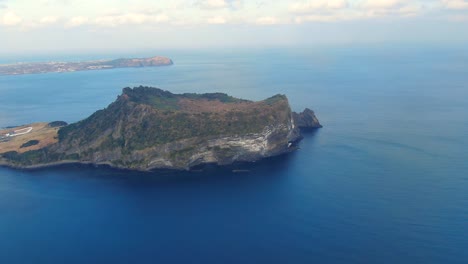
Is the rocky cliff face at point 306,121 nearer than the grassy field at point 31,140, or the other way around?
the grassy field at point 31,140

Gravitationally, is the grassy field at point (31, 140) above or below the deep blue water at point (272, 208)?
above

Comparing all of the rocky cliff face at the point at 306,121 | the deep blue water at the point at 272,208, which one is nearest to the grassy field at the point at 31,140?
the deep blue water at the point at 272,208

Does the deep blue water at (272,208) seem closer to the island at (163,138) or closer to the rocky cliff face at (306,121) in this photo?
the island at (163,138)

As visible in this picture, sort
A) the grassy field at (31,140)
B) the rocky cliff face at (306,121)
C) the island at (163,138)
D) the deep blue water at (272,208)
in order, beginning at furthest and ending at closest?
the rocky cliff face at (306,121) < the grassy field at (31,140) < the island at (163,138) < the deep blue water at (272,208)

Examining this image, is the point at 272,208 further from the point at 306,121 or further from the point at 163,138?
the point at 306,121

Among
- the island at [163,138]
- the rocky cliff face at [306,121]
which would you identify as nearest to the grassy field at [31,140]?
the island at [163,138]

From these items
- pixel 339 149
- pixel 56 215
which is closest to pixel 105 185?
pixel 56 215

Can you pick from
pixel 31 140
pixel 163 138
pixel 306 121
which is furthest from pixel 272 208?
pixel 31 140

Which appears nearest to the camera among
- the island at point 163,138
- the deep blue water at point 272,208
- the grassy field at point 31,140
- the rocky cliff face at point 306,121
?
the deep blue water at point 272,208

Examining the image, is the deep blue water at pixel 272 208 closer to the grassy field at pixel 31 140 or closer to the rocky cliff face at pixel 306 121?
the rocky cliff face at pixel 306 121

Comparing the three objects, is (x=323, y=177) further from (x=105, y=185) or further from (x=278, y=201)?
(x=105, y=185)
